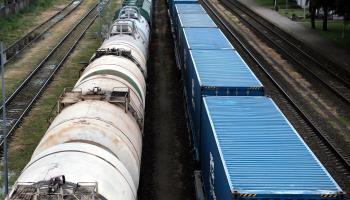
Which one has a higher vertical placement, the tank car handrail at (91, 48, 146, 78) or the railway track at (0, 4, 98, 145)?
the tank car handrail at (91, 48, 146, 78)

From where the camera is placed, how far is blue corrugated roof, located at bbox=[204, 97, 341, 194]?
34.2 feet

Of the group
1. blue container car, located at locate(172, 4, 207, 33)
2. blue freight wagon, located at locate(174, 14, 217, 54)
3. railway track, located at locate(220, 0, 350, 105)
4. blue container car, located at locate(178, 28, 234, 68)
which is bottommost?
railway track, located at locate(220, 0, 350, 105)

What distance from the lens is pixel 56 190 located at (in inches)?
361

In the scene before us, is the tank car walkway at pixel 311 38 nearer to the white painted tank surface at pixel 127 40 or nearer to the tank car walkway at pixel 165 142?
the tank car walkway at pixel 165 142

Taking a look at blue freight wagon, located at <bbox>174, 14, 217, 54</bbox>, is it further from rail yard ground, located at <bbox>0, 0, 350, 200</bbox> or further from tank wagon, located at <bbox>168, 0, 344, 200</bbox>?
tank wagon, located at <bbox>168, 0, 344, 200</bbox>

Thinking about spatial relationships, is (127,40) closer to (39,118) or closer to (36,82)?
(39,118)

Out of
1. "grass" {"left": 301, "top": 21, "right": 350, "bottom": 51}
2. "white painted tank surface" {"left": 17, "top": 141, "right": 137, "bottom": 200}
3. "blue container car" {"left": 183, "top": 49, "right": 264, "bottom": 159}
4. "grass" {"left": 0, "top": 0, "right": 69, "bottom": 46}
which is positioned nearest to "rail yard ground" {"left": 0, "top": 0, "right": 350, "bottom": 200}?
"grass" {"left": 0, "top": 0, "right": 69, "bottom": 46}

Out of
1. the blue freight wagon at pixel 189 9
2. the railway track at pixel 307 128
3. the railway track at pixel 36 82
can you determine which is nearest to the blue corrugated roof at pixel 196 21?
the blue freight wagon at pixel 189 9

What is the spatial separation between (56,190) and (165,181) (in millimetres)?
10949

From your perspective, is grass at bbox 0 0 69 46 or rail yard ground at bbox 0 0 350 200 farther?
grass at bbox 0 0 69 46

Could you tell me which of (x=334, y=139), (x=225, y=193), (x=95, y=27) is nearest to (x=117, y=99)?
(x=225, y=193)

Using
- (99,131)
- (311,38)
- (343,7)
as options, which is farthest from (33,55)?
(99,131)

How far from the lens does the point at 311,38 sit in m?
49.2

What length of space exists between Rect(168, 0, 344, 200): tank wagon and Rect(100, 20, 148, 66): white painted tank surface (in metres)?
2.90
